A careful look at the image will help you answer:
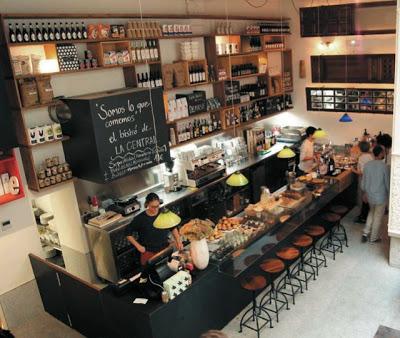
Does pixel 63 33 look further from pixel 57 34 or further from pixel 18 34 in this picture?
pixel 18 34

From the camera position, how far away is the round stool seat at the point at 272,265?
4.93 meters

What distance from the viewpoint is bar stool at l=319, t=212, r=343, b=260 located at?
6234 millimetres

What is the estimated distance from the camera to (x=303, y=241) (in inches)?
220

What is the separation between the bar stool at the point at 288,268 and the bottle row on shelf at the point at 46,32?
152 inches

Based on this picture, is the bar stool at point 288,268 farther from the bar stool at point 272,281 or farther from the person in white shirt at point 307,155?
the person in white shirt at point 307,155

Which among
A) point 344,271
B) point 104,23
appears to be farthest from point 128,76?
point 344,271

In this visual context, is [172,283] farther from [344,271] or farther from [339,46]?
[339,46]

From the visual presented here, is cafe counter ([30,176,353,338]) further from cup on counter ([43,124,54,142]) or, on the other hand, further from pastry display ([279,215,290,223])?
cup on counter ([43,124,54,142])

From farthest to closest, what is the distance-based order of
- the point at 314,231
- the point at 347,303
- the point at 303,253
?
the point at 303,253 < the point at 314,231 < the point at 347,303

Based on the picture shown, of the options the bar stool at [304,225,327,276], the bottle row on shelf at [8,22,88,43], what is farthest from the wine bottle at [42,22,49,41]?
the bar stool at [304,225,327,276]

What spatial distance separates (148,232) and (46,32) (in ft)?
9.28

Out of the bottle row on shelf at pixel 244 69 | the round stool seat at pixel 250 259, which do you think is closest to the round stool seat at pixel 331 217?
the round stool seat at pixel 250 259

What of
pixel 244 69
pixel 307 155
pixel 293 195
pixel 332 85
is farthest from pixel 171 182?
pixel 332 85

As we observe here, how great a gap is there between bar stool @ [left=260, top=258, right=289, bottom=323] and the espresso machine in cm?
227
